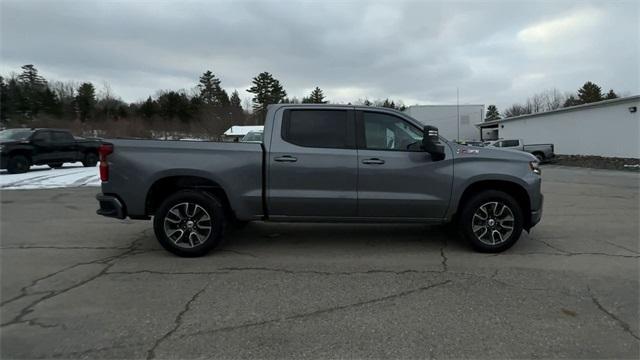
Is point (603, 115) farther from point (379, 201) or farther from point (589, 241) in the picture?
point (379, 201)

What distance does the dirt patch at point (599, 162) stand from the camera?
2450 centimetres

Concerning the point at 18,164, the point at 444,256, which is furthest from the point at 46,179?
the point at 444,256

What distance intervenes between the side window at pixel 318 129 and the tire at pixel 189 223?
53.5 inches

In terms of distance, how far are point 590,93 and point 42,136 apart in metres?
76.7

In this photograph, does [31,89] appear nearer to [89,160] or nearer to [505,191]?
[89,160]

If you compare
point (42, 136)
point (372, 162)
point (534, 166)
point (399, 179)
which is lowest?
point (399, 179)

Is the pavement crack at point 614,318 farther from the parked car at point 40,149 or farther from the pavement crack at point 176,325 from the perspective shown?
the parked car at point 40,149

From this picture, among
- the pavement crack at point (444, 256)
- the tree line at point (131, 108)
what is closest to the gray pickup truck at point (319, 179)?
the pavement crack at point (444, 256)

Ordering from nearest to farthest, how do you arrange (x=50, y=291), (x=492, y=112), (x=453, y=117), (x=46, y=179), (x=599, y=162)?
(x=50, y=291), (x=46, y=179), (x=599, y=162), (x=453, y=117), (x=492, y=112)

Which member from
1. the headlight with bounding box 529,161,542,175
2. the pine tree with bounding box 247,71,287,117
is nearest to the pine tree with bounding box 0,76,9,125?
the pine tree with bounding box 247,71,287,117

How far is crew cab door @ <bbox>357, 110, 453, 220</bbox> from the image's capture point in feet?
19.2

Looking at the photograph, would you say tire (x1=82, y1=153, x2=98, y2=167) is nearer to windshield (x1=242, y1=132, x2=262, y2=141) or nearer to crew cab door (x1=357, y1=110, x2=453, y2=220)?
windshield (x1=242, y1=132, x2=262, y2=141)

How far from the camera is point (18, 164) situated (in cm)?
1742

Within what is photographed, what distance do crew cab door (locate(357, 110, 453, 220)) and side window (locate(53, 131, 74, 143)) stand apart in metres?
17.7
